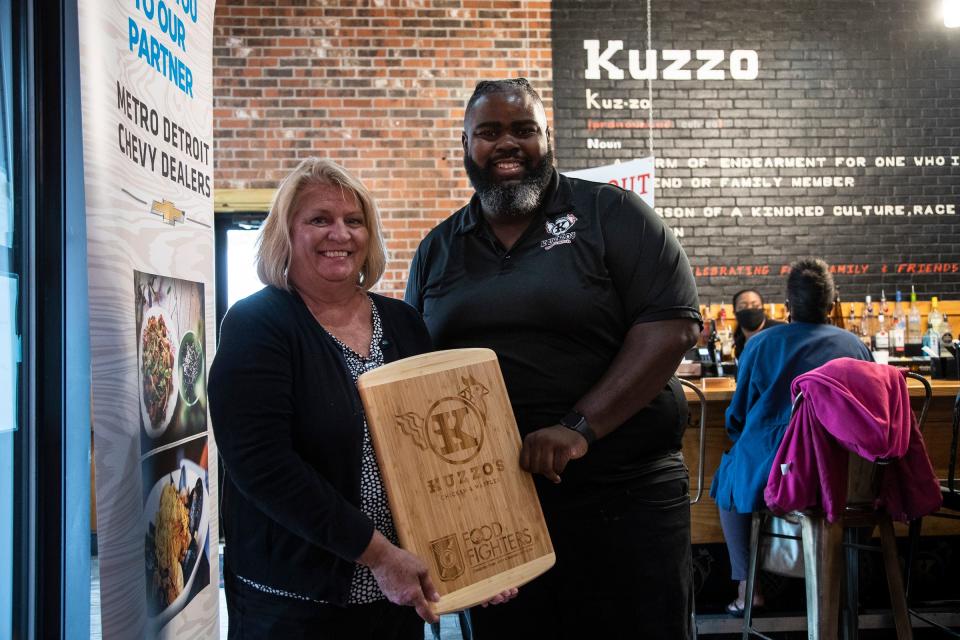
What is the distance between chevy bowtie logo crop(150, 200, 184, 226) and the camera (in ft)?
5.35

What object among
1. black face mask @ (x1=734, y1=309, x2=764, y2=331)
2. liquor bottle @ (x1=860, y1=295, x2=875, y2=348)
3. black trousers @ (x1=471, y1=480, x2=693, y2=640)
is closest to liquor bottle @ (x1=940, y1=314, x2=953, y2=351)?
liquor bottle @ (x1=860, y1=295, x2=875, y2=348)

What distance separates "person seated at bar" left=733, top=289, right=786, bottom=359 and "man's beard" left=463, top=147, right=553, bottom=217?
10.1 ft

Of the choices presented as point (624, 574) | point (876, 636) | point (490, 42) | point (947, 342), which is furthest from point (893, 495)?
point (490, 42)

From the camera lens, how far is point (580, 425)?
1479 millimetres

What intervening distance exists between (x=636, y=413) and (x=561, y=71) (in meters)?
4.25

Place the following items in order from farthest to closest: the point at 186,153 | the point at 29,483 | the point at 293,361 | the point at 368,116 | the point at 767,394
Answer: the point at 368,116
the point at 767,394
the point at 186,153
the point at 29,483
the point at 293,361

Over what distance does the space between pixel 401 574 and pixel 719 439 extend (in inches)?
98.2

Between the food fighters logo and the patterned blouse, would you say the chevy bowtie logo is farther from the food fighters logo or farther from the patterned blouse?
the food fighters logo

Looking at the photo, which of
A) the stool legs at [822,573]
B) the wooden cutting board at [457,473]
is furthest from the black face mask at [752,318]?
the wooden cutting board at [457,473]

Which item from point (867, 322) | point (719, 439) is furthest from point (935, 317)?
point (719, 439)

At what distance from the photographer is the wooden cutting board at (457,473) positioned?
1.27 metres

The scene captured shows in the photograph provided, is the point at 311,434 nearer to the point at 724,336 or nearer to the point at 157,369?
the point at 157,369

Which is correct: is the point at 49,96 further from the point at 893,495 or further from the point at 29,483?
the point at 893,495

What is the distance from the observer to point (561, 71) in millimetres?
5422
